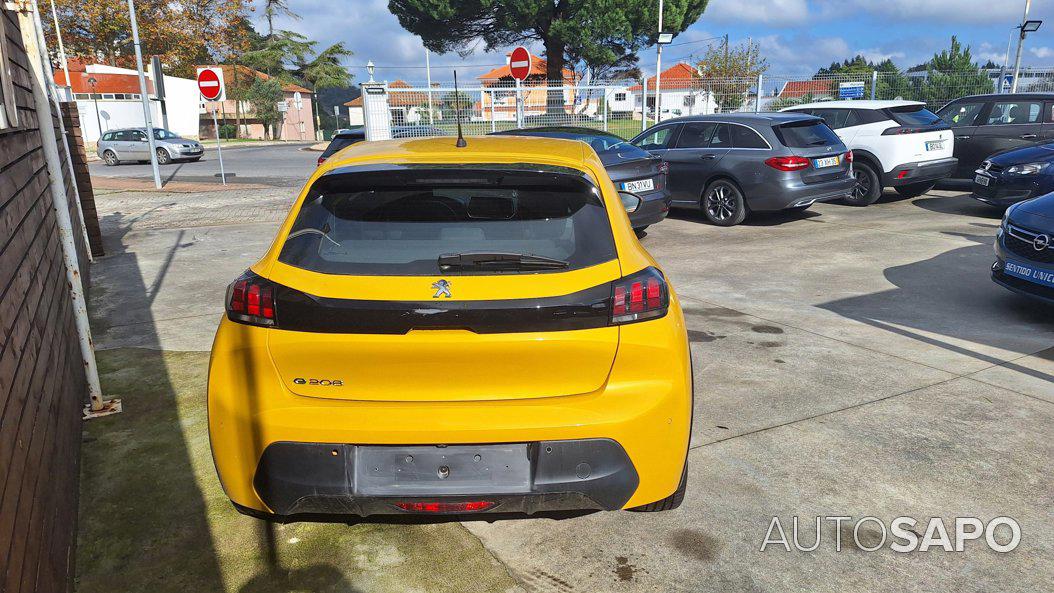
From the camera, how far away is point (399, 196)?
264 cm

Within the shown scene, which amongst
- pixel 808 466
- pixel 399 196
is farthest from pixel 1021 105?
pixel 399 196

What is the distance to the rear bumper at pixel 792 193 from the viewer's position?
33.2ft

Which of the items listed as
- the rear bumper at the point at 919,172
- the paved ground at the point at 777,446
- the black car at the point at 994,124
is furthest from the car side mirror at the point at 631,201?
the black car at the point at 994,124

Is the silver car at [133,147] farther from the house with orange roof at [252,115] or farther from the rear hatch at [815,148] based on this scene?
the house with orange roof at [252,115]

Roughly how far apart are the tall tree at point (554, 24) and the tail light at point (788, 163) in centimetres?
2627

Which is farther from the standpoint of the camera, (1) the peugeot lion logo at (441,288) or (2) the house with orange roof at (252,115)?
(2) the house with orange roof at (252,115)

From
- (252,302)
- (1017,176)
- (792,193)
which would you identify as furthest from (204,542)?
(1017,176)

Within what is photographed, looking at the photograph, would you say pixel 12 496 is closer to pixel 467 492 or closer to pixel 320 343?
pixel 320 343

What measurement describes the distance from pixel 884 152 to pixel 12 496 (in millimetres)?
12378

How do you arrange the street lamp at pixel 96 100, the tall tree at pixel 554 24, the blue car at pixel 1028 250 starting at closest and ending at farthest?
the blue car at pixel 1028 250 < the tall tree at pixel 554 24 < the street lamp at pixel 96 100

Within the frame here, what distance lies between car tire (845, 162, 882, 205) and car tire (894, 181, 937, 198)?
1.97 ft

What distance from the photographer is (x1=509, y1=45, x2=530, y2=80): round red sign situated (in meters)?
18.2

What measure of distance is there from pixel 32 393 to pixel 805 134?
10053mm

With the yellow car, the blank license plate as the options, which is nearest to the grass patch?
the yellow car
